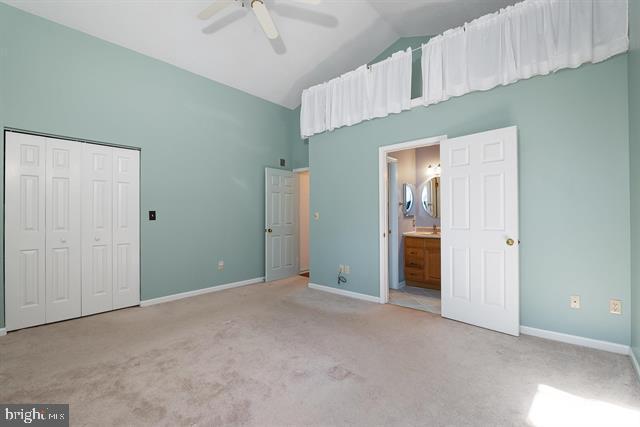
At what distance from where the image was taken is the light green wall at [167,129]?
3.03 metres

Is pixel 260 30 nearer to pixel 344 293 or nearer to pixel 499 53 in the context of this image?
pixel 499 53

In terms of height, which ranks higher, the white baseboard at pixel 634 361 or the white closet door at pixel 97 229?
the white closet door at pixel 97 229

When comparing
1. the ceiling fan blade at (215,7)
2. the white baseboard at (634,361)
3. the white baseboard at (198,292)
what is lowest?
the white baseboard at (198,292)

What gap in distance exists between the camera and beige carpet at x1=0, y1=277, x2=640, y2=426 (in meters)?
1.71

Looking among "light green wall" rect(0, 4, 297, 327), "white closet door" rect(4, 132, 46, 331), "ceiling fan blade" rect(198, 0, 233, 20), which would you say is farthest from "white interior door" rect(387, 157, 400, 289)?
"white closet door" rect(4, 132, 46, 331)

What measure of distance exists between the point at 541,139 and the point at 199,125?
170 inches

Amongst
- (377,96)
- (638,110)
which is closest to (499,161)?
(638,110)

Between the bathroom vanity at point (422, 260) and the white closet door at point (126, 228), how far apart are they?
3984 millimetres

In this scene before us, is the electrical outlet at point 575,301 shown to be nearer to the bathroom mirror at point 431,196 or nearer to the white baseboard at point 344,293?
the white baseboard at point 344,293

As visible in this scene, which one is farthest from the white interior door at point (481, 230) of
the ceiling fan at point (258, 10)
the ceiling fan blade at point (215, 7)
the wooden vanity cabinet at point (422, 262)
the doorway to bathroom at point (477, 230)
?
the ceiling fan blade at point (215, 7)

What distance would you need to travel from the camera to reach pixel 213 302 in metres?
3.95

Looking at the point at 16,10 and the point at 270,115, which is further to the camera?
the point at 270,115

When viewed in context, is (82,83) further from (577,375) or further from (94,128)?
(577,375)

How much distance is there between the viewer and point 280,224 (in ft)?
→ 17.9
